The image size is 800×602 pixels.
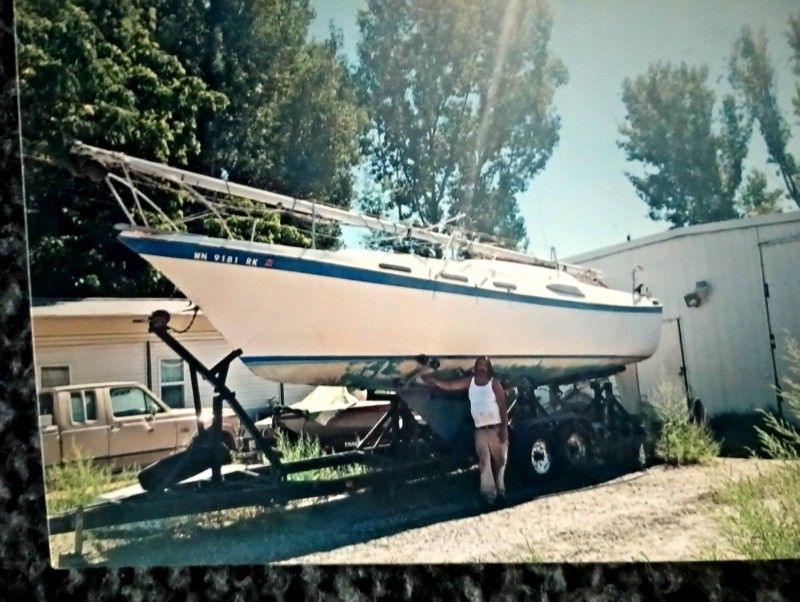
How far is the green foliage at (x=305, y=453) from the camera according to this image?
291cm

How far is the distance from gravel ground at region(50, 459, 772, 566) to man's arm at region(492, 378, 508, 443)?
192mm

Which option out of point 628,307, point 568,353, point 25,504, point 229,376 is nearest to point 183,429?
point 229,376

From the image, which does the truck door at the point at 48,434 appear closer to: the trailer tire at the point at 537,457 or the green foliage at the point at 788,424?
the trailer tire at the point at 537,457

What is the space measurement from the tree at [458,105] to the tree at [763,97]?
1.80 feet

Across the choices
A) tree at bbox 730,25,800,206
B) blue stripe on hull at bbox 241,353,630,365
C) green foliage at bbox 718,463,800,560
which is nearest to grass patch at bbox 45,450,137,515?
blue stripe on hull at bbox 241,353,630,365

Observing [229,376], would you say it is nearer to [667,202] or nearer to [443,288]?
[443,288]

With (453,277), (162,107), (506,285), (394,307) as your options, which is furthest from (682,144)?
(162,107)

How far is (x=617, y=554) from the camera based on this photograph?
2424 millimetres

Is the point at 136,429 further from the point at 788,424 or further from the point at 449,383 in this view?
the point at 788,424

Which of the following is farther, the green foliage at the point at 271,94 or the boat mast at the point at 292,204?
the green foliage at the point at 271,94

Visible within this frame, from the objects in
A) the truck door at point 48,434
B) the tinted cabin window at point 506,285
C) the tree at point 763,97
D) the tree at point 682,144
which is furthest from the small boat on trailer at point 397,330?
the tree at point 763,97

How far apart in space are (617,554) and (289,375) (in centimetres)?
126

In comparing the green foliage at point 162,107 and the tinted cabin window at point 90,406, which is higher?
the green foliage at point 162,107

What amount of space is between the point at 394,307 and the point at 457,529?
0.79 meters
